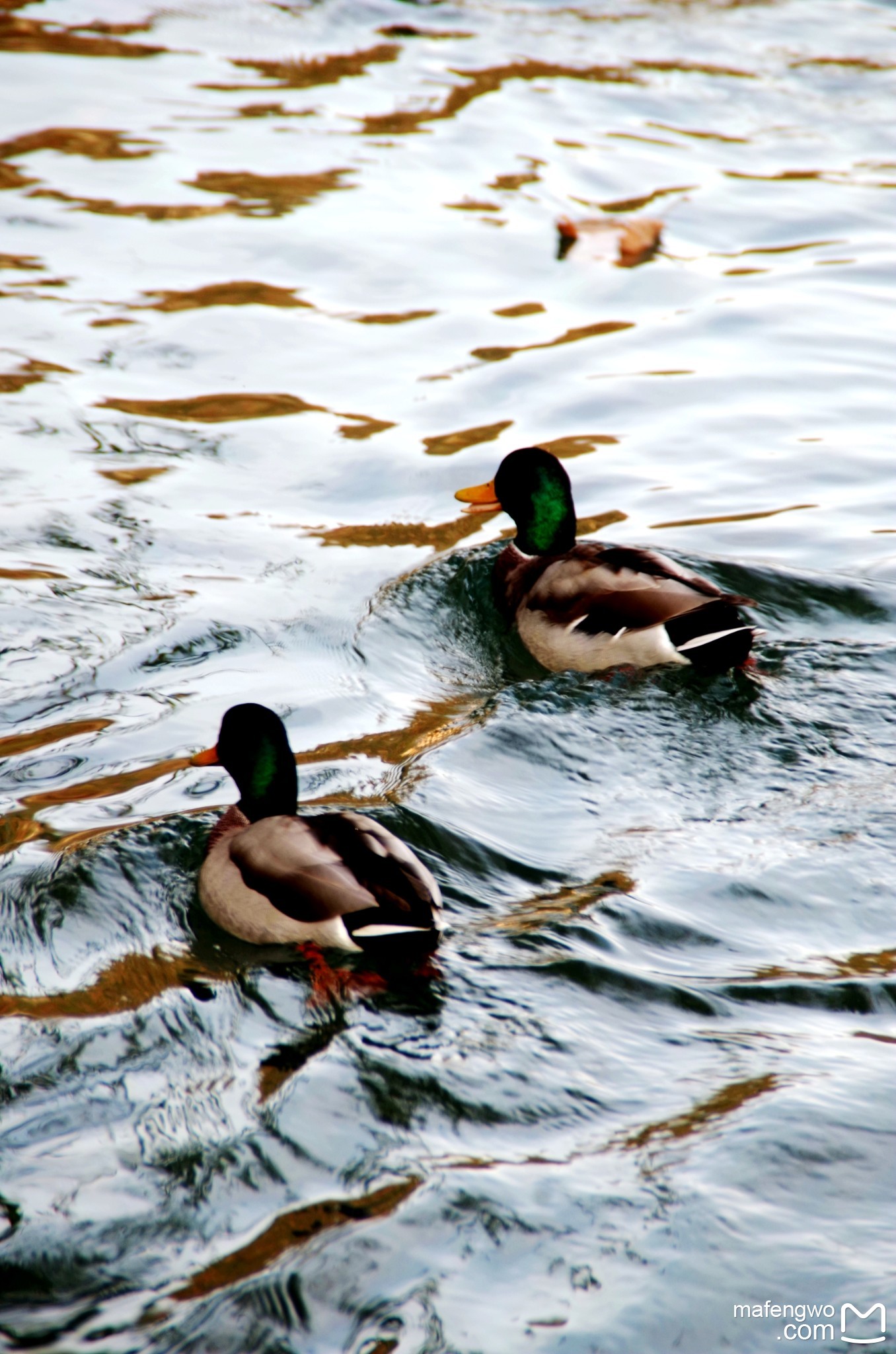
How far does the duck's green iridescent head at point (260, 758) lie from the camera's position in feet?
14.7

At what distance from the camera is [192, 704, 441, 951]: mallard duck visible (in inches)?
159

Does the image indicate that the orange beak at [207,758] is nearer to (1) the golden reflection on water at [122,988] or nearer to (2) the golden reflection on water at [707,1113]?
(1) the golden reflection on water at [122,988]

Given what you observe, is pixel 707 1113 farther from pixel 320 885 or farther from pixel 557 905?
pixel 320 885

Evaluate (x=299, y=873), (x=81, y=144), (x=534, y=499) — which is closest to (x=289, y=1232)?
(x=299, y=873)

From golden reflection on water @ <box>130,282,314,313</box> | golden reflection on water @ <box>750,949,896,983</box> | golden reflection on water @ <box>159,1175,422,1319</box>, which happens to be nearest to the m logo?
golden reflection on water @ <box>159,1175,422,1319</box>

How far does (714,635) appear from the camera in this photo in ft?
18.7

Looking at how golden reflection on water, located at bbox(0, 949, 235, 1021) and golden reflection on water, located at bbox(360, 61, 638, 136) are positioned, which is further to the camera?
golden reflection on water, located at bbox(360, 61, 638, 136)

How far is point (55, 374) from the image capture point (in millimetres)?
8273

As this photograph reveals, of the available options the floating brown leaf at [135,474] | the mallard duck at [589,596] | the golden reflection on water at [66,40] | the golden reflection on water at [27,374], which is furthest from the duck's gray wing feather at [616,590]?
the golden reflection on water at [66,40]

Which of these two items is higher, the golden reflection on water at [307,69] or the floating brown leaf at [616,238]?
the golden reflection on water at [307,69]

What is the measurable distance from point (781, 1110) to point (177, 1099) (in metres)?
1.46

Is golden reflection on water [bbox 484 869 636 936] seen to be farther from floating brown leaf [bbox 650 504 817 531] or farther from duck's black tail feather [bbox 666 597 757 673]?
floating brown leaf [bbox 650 504 817 531]

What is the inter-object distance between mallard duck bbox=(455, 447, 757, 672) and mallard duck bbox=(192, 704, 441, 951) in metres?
1.86

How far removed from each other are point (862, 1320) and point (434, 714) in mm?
3027
